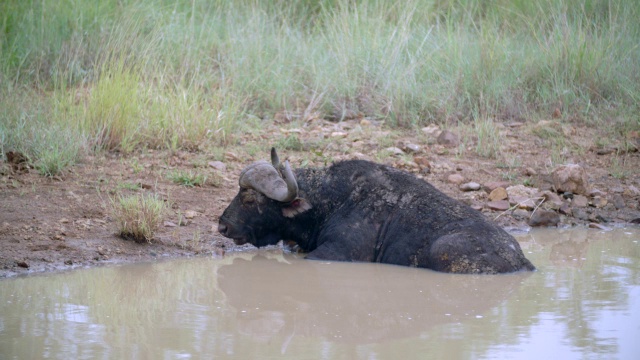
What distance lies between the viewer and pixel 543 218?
9.38m

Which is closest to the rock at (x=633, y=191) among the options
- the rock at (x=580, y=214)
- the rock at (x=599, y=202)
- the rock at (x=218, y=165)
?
the rock at (x=599, y=202)

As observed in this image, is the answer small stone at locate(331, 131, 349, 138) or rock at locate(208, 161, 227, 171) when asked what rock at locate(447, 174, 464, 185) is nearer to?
small stone at locate(331, 131, 349, 138)

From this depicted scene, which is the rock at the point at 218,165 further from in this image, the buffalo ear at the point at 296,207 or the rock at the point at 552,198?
the rock at the point at 552,198

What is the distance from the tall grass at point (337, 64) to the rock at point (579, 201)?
217 cm

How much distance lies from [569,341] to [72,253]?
4.37 meters

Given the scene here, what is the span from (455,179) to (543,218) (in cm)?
129

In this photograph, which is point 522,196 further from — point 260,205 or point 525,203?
point 260,205

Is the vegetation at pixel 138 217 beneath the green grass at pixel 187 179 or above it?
above

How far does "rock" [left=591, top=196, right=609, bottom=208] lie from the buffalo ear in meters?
3.88

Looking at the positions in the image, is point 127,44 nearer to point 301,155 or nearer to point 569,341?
point 301,155

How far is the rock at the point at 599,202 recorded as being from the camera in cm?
991

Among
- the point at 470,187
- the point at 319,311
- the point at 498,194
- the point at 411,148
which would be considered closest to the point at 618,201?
the point at 498,194

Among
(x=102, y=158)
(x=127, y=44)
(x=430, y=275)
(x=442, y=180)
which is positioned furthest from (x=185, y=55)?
(x=430, y=275)

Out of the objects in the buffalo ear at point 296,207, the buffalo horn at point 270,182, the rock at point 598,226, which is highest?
the buffalo horn at point 270,182
